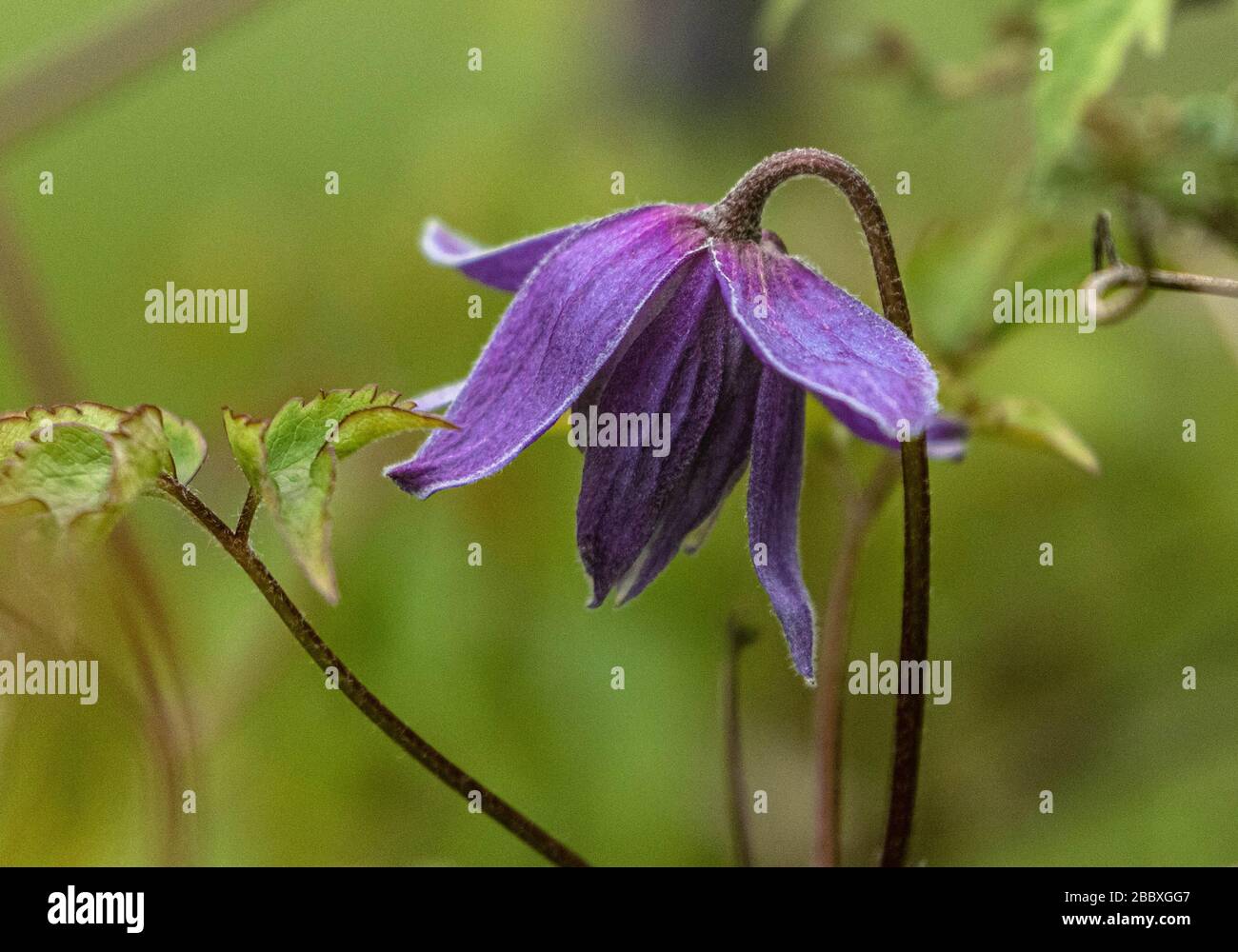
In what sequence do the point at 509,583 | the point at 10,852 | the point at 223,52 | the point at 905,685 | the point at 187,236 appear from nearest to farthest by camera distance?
the point at 905,685 < the point at 10,852 < the point at 509,583 < the point at 187,236 < the point at 223,52

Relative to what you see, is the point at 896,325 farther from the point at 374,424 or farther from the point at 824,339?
the point at 374,424

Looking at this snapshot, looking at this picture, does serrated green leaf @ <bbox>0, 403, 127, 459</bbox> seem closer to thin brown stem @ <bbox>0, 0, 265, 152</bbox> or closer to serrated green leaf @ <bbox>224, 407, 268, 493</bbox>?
serrated green leaf @ <bbox>224, 407, 268, 493</bbox>

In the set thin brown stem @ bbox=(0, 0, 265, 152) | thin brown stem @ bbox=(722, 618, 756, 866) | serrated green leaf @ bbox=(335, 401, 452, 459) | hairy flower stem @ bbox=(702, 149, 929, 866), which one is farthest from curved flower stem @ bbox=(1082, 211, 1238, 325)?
thin brown stem @ bbox=(0, 0, 265, 152)

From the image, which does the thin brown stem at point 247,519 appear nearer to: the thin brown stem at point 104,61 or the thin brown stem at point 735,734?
the thin brown stem at point 735,734

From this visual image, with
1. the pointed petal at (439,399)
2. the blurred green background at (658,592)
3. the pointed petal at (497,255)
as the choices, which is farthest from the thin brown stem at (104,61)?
the pointed petal at (439,399)

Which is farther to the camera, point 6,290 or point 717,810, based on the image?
point 717,810

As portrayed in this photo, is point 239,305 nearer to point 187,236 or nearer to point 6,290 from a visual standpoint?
point 187,236
